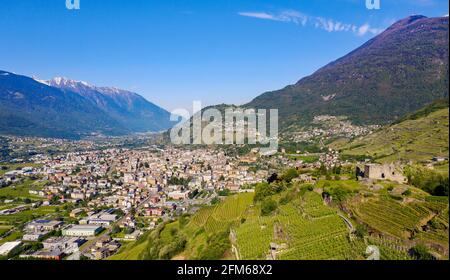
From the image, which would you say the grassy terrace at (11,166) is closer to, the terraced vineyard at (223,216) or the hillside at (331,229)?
the terraced vineyard at (223,216)

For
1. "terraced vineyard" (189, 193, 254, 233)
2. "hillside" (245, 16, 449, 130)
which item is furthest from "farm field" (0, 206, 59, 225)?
"hillside" (245, 16, 449, 130)

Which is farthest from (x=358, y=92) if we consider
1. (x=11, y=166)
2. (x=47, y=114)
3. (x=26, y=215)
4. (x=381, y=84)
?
(x=47, y=114)

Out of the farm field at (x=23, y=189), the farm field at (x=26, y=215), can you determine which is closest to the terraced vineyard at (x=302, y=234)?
the farm field at (x=26, y=215)

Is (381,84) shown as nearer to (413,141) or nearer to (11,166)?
(413,141)
